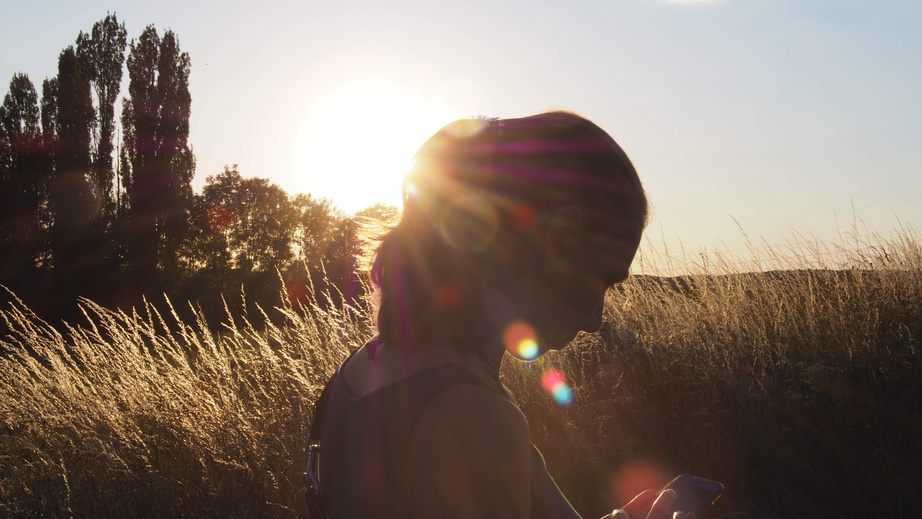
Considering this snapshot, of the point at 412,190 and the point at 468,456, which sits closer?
the point at 468,456

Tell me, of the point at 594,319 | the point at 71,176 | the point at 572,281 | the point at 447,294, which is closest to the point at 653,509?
the point at 594,319

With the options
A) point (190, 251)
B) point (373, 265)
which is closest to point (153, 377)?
point (373, 265)

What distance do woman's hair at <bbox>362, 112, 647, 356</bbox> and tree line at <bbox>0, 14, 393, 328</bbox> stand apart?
774 inches

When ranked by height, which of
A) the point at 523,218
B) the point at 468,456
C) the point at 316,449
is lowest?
the point at 316,449

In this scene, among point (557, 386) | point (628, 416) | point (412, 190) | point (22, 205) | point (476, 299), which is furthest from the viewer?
point (22, 205)

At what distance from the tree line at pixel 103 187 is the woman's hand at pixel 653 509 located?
64.1 feet

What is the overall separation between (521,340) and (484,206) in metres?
0.23

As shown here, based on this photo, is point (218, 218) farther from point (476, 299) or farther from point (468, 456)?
point (468, 456)

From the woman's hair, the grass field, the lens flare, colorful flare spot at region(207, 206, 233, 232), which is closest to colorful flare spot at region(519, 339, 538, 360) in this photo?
the woman's hair

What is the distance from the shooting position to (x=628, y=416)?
412 centimetres

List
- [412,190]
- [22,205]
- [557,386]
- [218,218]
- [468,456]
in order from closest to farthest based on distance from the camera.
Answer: [468,456] < [412,190] < [557,386] < [22,205] < [218,218]

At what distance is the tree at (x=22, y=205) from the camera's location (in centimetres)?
2286

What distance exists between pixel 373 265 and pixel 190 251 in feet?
108

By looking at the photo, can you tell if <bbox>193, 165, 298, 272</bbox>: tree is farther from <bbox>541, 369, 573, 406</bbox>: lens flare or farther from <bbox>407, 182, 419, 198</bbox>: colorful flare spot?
<bbox>407, 182, 419, 198</bbox>: colorful flare spot
